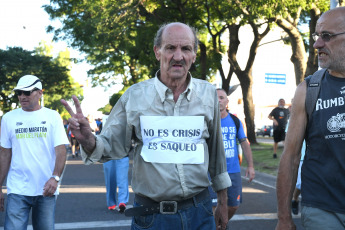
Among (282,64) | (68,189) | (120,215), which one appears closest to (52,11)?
(68,189)

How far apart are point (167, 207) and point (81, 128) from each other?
692mm

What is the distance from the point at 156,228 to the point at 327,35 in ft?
4.83

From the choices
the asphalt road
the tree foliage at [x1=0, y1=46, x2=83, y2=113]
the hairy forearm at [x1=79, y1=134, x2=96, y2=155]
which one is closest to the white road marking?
the asphalt road

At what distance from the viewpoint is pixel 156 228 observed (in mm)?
3012

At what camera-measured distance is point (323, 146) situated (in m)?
2.86

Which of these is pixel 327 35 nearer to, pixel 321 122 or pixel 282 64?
pixel 321 122

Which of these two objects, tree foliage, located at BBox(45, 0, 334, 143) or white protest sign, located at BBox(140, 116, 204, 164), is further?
tree foliage, located at BBox(45, 0, 334, 143)

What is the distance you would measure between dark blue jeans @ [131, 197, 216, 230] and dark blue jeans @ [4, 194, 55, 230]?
1.81m

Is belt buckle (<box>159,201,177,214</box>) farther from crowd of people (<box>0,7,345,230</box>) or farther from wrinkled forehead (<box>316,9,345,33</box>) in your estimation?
wrinkled forehead (<box>316,9,345,33</box>)

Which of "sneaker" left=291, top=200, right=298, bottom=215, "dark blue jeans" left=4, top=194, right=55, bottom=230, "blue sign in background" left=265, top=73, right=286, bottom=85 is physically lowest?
"sneaker" left=291, top=200, right=298, bottom=215

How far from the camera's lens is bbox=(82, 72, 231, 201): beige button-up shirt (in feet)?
9.76

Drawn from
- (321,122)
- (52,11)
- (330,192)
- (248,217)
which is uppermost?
(52,11)

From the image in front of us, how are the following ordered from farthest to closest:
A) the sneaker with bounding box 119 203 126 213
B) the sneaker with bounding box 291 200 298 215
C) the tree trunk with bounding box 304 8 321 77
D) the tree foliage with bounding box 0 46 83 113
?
the tree foliage with bounding box 0 46 83 113, the tree trunk with bounding box 304 8 321 77, the sneaker with bounding box 119 203 126 213, the sneaker with bounding box 291 200 298 215

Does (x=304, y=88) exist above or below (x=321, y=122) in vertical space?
above
